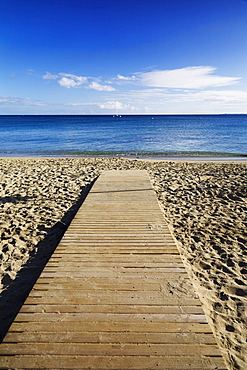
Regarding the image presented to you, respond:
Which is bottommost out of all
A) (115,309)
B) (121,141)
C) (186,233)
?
(121,141)

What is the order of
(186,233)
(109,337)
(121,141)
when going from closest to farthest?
1. (109,337)
2. (186,233)
3. (121,141)

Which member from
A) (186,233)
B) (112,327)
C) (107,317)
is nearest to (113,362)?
(112,327)

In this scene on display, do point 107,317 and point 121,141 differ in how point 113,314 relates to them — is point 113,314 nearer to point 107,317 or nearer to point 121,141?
point 107,317

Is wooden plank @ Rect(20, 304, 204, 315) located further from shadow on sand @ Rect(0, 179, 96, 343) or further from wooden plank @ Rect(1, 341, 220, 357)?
shadow on sand @ Rect(0, 179, 96, 343)

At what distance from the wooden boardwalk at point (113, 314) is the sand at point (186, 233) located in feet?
1.70

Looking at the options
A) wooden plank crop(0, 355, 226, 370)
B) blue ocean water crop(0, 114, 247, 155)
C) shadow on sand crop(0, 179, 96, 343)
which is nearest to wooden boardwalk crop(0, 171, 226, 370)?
wooden plank crop(0, 355, 226, 370)

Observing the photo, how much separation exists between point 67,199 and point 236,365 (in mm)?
6261

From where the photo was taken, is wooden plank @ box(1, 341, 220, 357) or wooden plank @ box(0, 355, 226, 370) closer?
wooden plank @ box(0, 355, 226, 370)

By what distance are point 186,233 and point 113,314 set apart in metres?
3.18

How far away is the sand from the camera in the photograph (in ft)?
10.7

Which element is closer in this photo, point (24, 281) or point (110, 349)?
point (110, 349)

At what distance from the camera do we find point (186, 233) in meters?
5.46

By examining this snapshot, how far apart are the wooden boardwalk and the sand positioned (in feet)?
1.70

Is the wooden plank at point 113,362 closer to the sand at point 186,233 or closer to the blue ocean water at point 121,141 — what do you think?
the sand at point 186,233
